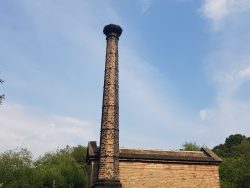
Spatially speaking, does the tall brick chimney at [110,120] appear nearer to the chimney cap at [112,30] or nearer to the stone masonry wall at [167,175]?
the chimney cap at [112,30]

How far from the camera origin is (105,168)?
16.9 meters

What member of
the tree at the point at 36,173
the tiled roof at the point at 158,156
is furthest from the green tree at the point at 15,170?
the tiled roof at the point at 158,156

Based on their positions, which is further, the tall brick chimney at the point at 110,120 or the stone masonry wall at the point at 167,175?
the stone masonry wall at the point at 167,175

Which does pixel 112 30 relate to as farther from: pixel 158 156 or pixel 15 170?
pixel 15 170

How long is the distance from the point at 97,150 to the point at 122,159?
5.58 ft

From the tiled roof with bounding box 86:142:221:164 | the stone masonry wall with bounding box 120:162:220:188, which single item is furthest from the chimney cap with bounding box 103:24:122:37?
the stone masonry wall with bounding box 120:162:220:188

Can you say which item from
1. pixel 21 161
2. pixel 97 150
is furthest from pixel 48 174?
pixel 97 150

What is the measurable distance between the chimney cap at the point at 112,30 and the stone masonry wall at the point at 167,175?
26.1 ft

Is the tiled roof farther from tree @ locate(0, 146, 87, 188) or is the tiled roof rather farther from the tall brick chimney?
tree @ locate(0, 146, 87, 188)

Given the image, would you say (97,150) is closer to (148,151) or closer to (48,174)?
(148,151)

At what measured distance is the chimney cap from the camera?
20.3 metres

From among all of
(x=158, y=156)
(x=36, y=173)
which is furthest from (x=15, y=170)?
(x=158, y=156)

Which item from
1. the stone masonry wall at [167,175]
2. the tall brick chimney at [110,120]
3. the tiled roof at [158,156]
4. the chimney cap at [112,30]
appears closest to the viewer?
the tall brick chimney at [110,120]

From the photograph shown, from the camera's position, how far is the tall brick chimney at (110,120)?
1680 cm
